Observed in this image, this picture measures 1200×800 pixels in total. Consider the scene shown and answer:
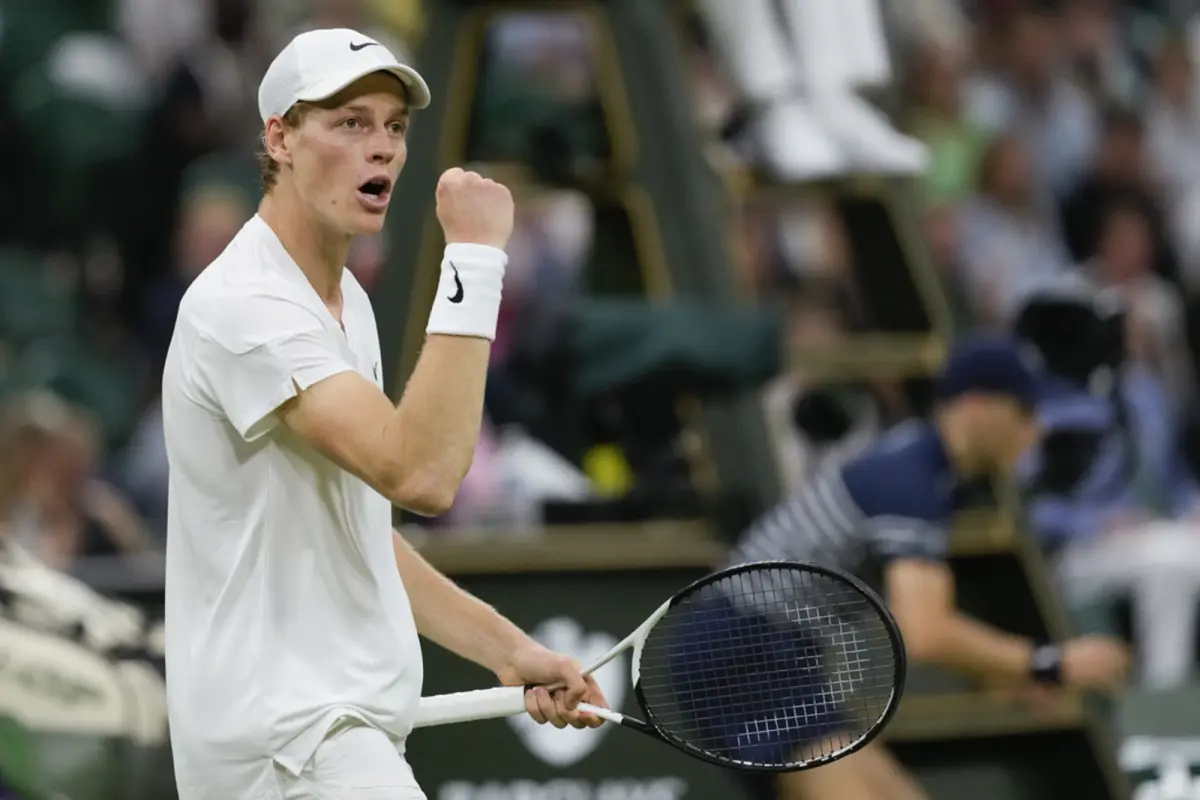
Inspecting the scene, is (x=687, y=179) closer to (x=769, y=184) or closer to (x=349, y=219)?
(x=769, y=184)

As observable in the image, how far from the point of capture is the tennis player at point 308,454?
11.4ft

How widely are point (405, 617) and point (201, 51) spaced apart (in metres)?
8.12

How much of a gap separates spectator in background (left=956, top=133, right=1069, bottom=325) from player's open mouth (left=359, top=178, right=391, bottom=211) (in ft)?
23.7

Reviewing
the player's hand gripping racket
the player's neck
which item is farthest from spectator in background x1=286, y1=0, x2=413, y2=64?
the player's neck

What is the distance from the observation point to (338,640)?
11.7 feet

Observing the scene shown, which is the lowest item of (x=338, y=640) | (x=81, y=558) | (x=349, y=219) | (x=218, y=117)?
(x=338, y=640)

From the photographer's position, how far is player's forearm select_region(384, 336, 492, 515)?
3.42m

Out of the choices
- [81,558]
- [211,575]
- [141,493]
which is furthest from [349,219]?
[141,493]

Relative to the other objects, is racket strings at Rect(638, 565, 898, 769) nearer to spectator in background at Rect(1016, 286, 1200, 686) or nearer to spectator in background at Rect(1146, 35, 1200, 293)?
spectator in background at Rect(1016, 286, 1200, 686)

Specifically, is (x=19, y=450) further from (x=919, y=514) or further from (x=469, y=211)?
(x=469, y=211)

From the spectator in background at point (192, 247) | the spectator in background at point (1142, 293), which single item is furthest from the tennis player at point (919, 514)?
the spectator in background at point (192, 247)

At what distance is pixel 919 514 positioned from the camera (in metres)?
6.04

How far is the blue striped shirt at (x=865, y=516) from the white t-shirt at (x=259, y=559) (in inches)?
98.5

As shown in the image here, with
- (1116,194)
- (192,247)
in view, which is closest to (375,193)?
(192,247)
